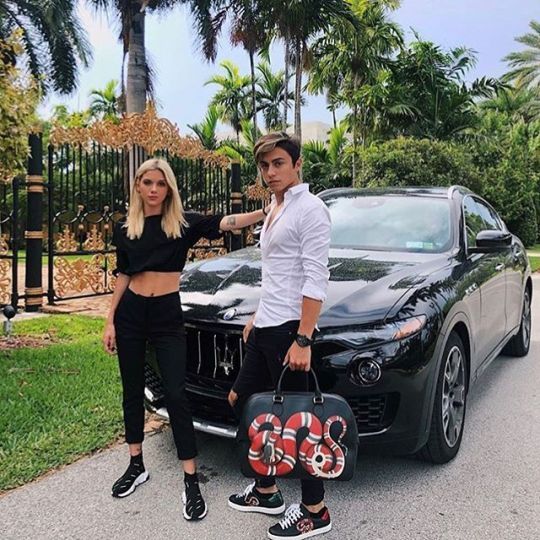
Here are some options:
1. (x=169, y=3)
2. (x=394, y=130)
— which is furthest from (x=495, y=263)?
(x=394, y=130)

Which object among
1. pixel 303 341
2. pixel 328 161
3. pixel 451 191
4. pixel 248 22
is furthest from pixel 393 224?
pixel 328 161

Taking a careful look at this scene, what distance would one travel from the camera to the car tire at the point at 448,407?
3.21m

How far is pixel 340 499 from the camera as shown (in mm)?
3014

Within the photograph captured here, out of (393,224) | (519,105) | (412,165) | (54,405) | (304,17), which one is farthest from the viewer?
(519,105)

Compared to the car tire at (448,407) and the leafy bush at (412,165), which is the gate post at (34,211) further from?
the leafy bush at (412,165)

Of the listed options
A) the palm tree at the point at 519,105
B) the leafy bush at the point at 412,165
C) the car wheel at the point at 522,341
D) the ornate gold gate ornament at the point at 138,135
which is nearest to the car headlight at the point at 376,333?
the car wheel at the point at 522,341

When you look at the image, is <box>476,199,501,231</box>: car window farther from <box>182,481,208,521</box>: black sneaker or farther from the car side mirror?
<box>182,481,208,521</box>: black sneaker

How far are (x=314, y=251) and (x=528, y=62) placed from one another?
46.1m

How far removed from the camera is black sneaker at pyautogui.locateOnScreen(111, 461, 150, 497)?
3066 millimetres

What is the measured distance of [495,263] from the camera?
4809mm

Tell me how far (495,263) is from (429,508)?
2492mm

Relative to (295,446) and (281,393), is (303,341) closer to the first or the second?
(281,393)

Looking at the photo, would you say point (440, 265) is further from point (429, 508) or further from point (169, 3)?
point (169, 3)

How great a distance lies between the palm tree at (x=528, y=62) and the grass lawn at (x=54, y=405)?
42.8 metres
